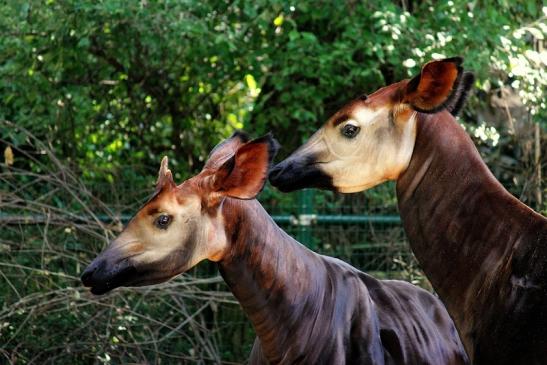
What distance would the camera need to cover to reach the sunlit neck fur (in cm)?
491

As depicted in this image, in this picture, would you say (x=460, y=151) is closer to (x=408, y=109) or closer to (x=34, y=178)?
(x=408, y=109)

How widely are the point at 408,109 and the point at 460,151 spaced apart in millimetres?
244

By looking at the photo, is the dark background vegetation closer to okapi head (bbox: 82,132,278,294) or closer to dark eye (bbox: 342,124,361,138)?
okapi head (bbox: 82,132,278,294)

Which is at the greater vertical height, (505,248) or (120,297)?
(505,248)

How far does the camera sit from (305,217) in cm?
867

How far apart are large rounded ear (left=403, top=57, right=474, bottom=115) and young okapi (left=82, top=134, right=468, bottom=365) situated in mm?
642

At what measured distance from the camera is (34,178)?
29.9ft

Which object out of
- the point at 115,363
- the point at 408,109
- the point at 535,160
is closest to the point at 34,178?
the point at 115,363

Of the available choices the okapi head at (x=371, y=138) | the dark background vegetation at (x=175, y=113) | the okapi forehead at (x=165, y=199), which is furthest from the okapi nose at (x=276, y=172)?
the dark background vegetation at (x=175, y=113)

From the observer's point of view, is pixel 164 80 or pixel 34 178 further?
pixel 164 80

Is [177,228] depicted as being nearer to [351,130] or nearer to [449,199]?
[351,130]

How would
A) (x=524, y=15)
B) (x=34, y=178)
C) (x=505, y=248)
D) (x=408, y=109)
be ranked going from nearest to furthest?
1. (x=505, y=248)
2. (x=408, y=109)
3. (x=34, y=178)
4. (x=524, y=15)

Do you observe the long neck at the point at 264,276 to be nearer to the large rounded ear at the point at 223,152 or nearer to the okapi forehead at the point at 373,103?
the large rounded ear at the point at 223,152

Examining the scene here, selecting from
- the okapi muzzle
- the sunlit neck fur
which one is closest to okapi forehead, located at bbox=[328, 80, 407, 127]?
the sunlit neck fur
